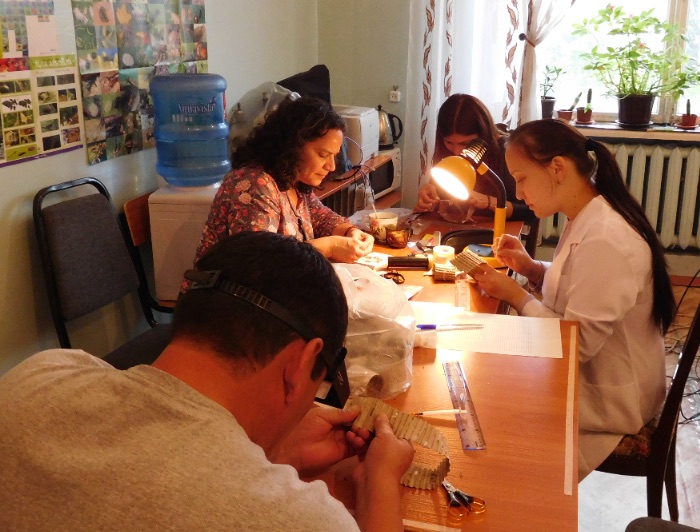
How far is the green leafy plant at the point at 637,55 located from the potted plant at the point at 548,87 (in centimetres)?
20

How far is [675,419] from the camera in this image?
6.08 feet

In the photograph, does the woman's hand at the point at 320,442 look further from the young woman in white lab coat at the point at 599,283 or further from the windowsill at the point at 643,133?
the windowsill at the point at 643,133

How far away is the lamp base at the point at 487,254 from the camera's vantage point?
7.65 feet

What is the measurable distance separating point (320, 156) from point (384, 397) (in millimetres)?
1091

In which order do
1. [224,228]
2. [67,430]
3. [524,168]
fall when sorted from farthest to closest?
1. [224,228]
2. [524,168]
3. [67,430]

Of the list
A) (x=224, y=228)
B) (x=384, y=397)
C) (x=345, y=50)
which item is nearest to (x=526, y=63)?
(x=345, y=50)

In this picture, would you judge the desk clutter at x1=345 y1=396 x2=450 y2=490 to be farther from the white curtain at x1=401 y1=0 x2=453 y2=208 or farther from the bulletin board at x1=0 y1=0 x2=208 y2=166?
the white curtain at x1=401 y1=0 x2=453 y2=208

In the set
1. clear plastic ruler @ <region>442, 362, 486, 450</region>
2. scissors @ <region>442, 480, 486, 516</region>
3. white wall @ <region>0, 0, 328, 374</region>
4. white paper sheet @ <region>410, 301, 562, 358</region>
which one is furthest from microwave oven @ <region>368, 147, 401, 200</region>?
scissors @ <region>442, 480, 486, 516</region>

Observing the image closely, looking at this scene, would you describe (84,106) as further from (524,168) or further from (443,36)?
(443,36)

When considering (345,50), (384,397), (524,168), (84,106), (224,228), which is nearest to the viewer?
(384,397)

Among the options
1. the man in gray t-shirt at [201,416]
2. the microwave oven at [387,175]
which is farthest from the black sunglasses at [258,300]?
the microwave oven at [387,175]

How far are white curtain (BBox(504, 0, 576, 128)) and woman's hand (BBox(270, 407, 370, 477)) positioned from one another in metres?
3.01

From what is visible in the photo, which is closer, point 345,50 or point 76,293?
point 76,293

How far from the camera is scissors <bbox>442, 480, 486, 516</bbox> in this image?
114cm
